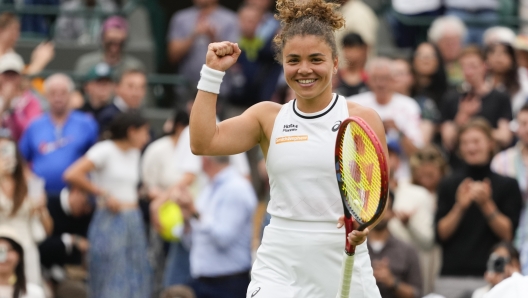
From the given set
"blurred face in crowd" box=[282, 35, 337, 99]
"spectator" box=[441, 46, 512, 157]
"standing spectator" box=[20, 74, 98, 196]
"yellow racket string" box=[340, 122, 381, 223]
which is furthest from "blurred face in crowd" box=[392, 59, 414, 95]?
"yellow racket string" box=[340, 122, 381, 223]

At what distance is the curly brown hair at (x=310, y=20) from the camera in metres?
5.67

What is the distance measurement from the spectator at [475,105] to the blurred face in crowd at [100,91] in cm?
344

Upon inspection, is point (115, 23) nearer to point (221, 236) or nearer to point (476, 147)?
point (221, 236)

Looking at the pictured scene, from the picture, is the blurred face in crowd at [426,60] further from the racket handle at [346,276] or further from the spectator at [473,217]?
the racket handle at [346,276]

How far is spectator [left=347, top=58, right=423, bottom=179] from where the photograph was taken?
11.0 meters

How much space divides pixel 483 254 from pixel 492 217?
1.13ft

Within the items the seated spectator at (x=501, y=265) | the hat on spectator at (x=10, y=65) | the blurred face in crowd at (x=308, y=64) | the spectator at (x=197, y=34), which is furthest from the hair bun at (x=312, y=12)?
the spectator at (x=197, y=34)

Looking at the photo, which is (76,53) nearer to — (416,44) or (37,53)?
(37,53)

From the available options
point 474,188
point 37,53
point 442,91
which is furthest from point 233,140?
point 37,53

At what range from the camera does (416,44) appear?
13.9 meters

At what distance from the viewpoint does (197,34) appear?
42.7 feet

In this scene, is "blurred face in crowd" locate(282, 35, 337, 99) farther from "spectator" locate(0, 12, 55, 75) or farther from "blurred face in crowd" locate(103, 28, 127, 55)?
"spectator" locate(0, 12, 55, 75)

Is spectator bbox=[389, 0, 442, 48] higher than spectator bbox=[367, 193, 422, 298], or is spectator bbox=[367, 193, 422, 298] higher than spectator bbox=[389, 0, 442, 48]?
spectator bbox=[389, 0, 442, 48]

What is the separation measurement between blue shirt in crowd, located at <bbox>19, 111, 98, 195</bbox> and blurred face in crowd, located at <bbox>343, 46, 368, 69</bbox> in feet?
8.59
